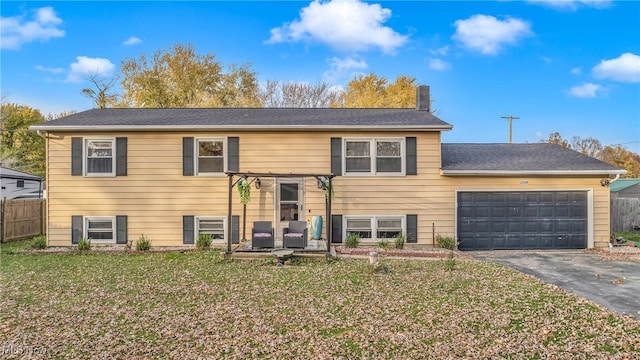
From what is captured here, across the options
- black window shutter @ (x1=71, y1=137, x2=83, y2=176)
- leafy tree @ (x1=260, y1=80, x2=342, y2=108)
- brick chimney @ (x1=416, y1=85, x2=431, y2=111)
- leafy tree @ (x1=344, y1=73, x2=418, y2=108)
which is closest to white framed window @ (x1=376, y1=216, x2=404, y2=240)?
brick chimney @ (x1=416, y1=85, x2=431, y2=111)

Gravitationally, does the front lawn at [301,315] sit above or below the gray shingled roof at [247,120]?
below

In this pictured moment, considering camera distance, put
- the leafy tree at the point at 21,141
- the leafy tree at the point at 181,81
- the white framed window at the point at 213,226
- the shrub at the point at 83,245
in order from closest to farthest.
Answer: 1. the shrub at the point at 83,245
2. the white framed window at the point at 213,226
3. the leafy tree at the point at 181,81
4. the leafy tree at the point at 21,141

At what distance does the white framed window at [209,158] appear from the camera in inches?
451

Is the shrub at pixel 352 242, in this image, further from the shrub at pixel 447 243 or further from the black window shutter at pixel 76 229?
the black window shutter at pixel 76 229

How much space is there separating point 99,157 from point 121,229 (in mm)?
2428

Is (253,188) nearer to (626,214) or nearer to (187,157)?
(187,157)

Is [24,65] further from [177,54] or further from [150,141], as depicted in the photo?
[150,141]

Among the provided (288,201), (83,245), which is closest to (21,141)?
(83,245)

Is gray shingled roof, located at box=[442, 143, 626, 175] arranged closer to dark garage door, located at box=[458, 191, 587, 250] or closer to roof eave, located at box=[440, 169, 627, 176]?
roof eave, located at box=[440, 169, 627, 176]

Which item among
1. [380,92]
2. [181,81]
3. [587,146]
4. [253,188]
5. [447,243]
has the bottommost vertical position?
[447,243]

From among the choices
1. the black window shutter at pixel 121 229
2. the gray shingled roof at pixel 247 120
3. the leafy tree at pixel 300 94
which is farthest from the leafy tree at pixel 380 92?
the black window shutter at pixel 121 229

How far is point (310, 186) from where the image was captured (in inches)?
455

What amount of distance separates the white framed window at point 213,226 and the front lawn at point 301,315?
11.1 ft

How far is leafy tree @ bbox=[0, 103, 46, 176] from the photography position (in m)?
28.9
